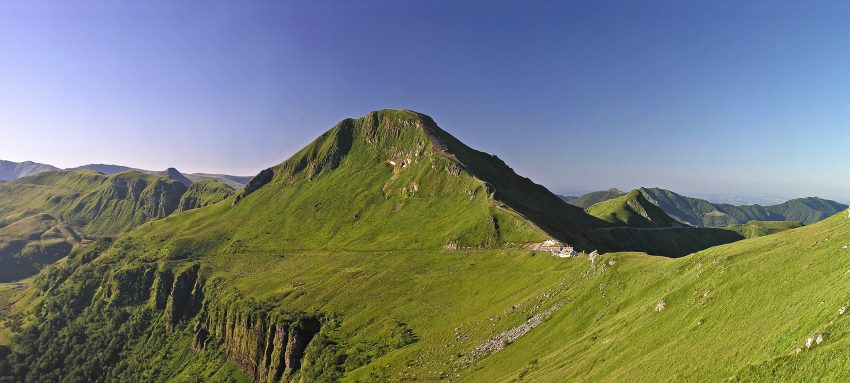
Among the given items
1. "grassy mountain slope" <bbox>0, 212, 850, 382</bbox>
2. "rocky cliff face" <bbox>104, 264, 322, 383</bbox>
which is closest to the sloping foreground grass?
"grassy mountain slope" <bbox>0, 212, 850, 382</bbox>

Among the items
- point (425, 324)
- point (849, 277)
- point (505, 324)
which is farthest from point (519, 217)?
point (849, 277)

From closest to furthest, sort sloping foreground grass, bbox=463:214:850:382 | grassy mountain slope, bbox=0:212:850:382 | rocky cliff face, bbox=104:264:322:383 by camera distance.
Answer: sloping foreground grass, bbox=463:214:850:382 → grassy mountain slope, bbox=0:212:850:382 → rocky cliff face, bbox=104:264:322:383

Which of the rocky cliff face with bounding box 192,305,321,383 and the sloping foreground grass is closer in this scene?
the sloping foreground grass

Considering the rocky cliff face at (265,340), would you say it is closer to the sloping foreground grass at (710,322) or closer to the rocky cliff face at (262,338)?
the rocky cliff face at (262,338)

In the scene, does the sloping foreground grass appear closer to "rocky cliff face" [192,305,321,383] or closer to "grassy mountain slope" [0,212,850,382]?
"grassy mountain slope" [0,212,850,382]

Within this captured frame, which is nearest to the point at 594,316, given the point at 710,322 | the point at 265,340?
the point at 710,322

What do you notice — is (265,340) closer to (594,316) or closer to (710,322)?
(594,316)

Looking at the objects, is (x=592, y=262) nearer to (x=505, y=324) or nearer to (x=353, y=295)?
(x=505, y=324)

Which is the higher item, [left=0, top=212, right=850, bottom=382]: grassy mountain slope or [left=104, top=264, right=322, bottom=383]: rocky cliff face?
[left=0, top=212, right=850, bottom=382]: grassy mountain slope

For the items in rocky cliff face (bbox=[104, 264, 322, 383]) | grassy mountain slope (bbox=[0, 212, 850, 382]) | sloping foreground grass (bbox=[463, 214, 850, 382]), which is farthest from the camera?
rocky cliff face (bbox=[104, 264, 322, 383])

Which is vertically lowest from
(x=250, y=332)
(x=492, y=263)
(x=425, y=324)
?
(x=250, y=332)

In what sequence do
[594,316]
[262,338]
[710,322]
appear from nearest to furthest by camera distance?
[710,322] → [594,316] → [262,338]
